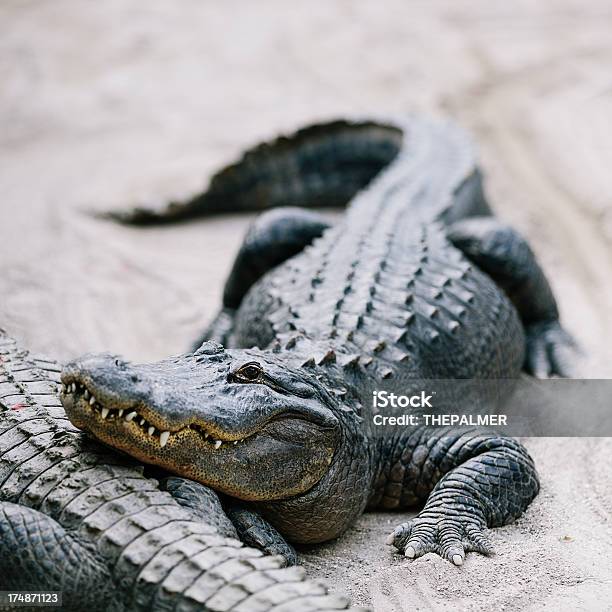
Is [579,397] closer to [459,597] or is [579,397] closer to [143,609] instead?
[459,597]

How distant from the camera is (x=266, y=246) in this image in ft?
19.2

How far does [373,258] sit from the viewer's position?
16.8 feet

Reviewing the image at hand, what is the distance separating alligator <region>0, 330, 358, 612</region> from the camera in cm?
274

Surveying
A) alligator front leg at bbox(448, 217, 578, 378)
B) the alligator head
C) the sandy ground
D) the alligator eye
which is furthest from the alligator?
alligator front leg at bbox(448, 217, 578, 378)

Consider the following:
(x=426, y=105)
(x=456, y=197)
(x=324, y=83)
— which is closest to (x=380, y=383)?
(x=456, y=197)

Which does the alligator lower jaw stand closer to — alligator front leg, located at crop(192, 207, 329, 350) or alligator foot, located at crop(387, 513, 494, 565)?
alligator foot, located at crop(387, 513, 494, 565)

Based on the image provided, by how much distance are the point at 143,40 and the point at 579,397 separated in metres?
7.97

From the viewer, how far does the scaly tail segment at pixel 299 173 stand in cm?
772

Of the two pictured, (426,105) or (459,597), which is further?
(426,105)

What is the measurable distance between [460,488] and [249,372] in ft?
3.67

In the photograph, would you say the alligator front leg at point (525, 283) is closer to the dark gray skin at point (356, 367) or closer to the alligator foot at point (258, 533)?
the dark gray skin at point (356, 367)

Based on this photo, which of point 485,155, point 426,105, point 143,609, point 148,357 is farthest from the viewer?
point 426,105

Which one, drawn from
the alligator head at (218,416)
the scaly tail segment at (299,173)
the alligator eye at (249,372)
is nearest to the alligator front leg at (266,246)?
the scaly tail segment at (299,173)

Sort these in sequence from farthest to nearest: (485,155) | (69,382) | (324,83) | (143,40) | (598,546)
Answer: (143,40) → (324,83) → (485,155) → (598,546) → (69,382)
